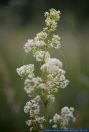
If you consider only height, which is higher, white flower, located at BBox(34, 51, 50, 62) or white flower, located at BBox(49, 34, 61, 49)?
white flower, located at BBox(49, 34, 61, 49)

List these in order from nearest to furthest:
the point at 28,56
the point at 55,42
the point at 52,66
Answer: the point at 52,66 < the point at 55,42 < the point at 28,56

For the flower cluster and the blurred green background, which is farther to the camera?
the blurred green background

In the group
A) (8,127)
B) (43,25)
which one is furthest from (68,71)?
(8,127)

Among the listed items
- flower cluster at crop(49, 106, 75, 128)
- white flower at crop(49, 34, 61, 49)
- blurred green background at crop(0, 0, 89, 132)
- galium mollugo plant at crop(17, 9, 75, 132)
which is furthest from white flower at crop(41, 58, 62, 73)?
blurred green background at crop(0, 0, 89, 132)

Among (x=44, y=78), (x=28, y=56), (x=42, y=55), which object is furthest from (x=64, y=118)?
(x=28, y=56)

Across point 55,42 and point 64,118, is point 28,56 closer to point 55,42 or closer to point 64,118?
point 55,42

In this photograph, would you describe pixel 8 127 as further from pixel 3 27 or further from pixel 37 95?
pixel 3 27

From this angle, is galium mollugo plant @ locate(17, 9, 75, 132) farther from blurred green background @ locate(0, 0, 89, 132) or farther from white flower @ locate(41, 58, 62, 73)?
blurred green background @ locate(0, 0, 89, 132)
